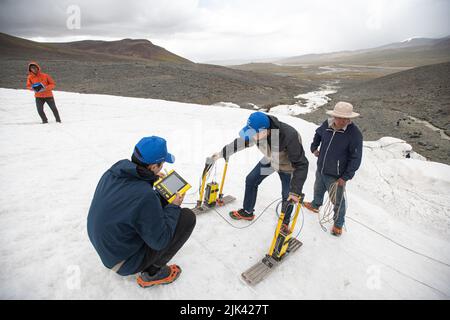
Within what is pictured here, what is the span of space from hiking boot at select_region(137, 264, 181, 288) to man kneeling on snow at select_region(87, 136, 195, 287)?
280 millimetres

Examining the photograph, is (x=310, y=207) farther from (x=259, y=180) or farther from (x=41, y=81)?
(x=41, y=81)

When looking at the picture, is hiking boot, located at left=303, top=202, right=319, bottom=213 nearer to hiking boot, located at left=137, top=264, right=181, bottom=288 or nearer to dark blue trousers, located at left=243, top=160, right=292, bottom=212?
dark blue trousers, located at left=243, top=160, right=292, bottom=212

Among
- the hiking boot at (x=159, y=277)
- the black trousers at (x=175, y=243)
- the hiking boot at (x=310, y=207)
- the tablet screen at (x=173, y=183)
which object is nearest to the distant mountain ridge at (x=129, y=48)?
the hiking boot at (x=310, y=207)

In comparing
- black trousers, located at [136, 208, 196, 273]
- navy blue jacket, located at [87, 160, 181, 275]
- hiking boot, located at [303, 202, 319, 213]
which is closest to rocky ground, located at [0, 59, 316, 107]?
hiking boot, located at [303, 202, 319, 213]

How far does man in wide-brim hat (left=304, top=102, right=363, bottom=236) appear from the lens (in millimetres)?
3920

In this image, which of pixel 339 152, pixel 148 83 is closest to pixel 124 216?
pixel 339 152

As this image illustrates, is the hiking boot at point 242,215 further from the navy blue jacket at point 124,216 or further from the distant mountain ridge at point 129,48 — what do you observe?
the distant mountain ridge at point 129,48

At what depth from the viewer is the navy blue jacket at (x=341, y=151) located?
394 cm

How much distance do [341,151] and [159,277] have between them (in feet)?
11.2

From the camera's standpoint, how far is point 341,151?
403cm

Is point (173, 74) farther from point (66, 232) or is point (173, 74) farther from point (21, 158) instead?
point (66, 232)
